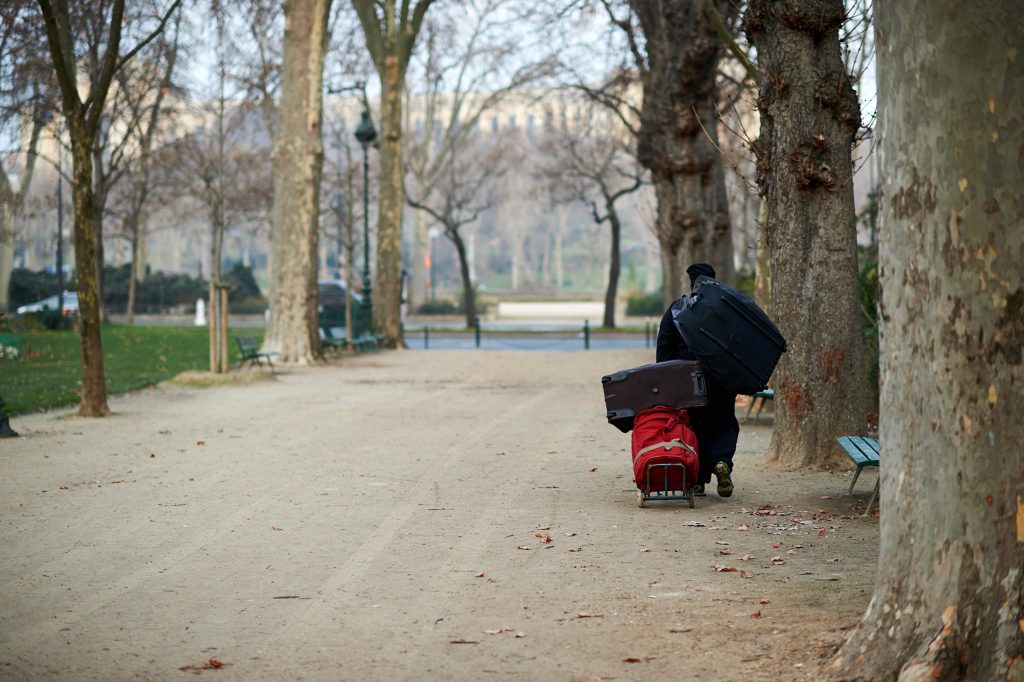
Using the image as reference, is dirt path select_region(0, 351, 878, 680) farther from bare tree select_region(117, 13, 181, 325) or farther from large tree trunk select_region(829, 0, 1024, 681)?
bare tree select_region(117, 13, 181, 325)

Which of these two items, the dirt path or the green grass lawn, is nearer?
the dirt path

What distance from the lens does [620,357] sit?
92.6 ft

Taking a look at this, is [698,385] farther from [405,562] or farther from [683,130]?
[683,130]

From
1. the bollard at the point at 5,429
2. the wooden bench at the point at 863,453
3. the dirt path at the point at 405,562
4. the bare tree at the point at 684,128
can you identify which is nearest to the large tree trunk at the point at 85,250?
the bollard at the point at 5,429

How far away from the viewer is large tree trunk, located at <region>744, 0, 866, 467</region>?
34.2 feet

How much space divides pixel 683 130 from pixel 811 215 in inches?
299

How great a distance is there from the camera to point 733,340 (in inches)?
338

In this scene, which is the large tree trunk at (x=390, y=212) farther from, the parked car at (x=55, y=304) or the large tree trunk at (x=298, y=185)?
the parked car at (x=55, y=304)

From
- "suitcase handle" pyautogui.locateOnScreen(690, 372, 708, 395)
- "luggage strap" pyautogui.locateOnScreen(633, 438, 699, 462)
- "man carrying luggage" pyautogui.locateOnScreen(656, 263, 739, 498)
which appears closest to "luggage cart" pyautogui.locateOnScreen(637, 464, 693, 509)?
"luggage strap" pyautogui.locateOnScreen(633, 438, 699, 462)

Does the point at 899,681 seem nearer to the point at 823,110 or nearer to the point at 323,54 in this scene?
the point at 823,110

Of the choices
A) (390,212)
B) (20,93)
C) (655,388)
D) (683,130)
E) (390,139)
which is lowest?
(655,388)

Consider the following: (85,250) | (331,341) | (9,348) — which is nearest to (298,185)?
(331,341)

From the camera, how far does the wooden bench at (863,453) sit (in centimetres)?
857

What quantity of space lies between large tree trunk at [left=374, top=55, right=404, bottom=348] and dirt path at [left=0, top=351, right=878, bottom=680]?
19.0 meters
